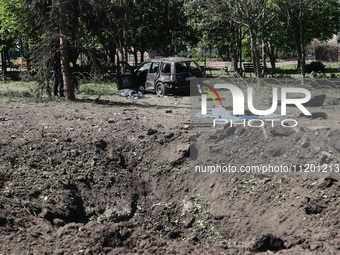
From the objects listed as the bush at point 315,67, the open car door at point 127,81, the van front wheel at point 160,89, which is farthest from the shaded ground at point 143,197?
the bush at point 315,67

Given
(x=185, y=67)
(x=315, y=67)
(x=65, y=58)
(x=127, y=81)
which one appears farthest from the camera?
(x=315, y=67)

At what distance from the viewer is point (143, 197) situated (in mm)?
7059

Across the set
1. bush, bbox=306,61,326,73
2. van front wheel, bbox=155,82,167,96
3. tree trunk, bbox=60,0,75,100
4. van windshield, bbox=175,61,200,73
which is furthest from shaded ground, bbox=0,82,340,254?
bush, bbox=306,61,326,73

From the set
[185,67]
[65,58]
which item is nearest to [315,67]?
[185,67]

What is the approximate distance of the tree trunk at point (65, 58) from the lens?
13.1 meters

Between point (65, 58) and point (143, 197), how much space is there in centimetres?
814

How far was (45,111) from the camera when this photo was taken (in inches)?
440

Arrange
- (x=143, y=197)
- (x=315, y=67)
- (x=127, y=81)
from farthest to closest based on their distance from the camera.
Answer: (x=315, y=67) < (x=127, y=81) < (x=143, y=197)

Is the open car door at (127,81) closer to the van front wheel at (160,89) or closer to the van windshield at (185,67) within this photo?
the van front wheel at (160,89)

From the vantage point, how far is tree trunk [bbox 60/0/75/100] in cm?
1307

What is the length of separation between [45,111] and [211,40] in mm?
17197

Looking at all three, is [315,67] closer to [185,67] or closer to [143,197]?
[185,67]

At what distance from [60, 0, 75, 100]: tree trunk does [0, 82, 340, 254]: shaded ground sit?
4.82 meters

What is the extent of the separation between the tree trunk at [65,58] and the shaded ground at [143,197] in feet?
15.8
